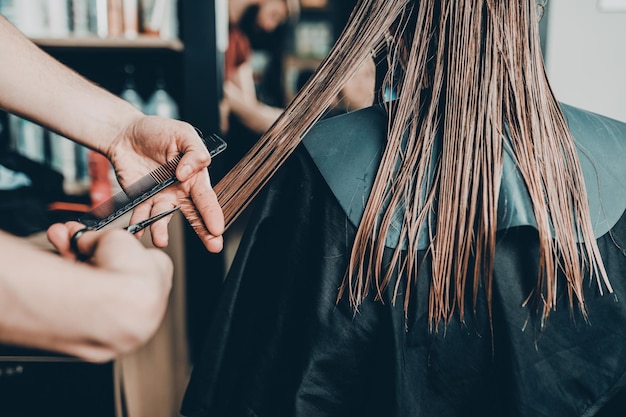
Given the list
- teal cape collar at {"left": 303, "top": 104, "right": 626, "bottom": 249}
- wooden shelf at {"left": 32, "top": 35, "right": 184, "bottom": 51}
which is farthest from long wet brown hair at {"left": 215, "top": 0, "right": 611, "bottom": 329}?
wooden shelf at {"left": 32, "top": 35, "right": 184, "bottom": 51}

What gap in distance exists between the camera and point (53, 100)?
1027 mm

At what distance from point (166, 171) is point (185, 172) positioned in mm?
92

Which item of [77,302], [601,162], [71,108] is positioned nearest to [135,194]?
[71,108]

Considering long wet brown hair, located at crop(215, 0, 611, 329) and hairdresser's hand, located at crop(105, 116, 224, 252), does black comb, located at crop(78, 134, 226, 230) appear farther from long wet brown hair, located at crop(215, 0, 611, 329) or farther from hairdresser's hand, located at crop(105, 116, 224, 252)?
long wet brown hair, located at crop(215, 0, 611, 329)

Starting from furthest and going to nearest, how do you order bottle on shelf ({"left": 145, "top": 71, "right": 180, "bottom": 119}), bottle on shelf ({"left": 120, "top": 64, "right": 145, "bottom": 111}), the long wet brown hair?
bottle on shelf ({"left": 120, "top": 64, "right": 145, "bottom": 111}) < bottle on shelf ({"left": 145, "top": 71, "right": 180, "bottom": 119}) < the long wet brown hair

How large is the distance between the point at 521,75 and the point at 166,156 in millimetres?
660

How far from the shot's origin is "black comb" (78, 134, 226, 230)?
769 millimetres

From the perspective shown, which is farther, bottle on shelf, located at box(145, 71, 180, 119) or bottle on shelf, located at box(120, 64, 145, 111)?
bottle on shelf, located at box(120, 64, 145, 111)

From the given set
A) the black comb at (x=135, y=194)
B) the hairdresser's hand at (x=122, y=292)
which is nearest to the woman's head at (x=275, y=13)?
the black comb at (x=135, y=194)

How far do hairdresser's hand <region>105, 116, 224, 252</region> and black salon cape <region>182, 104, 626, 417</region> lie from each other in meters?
0.15

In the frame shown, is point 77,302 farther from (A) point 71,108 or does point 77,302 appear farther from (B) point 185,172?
(A) point 71,108

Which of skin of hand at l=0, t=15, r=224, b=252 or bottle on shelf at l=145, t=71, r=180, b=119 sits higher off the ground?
skin of hand at l=0, t=15, r=224, b=252

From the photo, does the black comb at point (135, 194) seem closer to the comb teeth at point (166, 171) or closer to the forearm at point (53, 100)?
the comb teeth at point (166, 171)

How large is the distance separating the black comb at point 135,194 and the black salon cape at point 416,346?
0.69ft
